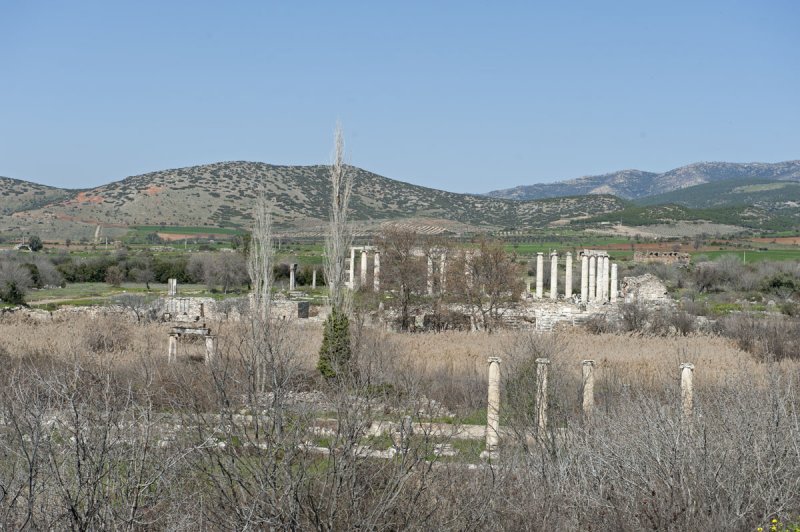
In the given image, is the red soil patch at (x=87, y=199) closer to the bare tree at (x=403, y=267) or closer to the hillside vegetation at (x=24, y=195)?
the hillside vegetation at (x=24, y=195)

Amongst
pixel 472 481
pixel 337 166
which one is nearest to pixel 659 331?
pixel 337 166

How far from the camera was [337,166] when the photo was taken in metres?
21.1

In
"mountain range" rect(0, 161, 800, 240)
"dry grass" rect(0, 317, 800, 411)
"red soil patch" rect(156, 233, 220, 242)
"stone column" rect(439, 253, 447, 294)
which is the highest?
"mountain range" rect(0, 161, 800, 240)

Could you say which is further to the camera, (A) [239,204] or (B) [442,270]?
(A) [239,204]

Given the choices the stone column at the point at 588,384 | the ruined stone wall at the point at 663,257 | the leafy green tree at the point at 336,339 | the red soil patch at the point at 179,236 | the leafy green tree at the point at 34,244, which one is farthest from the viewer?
the red soil patch at the point at 179,236

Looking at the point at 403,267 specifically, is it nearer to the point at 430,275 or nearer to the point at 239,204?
the point at 430,275

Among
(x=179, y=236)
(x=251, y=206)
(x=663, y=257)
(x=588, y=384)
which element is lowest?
(x=588, y=384)

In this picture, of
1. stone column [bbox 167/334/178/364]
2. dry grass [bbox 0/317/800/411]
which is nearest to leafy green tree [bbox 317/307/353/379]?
dry grass [bbox 0/317/800/411]

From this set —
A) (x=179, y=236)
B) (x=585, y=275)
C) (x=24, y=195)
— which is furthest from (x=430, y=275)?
(x=24, y=195)

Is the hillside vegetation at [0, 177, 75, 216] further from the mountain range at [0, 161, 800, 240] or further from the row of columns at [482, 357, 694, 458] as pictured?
the row of columns at [482, 357, 694, 458]

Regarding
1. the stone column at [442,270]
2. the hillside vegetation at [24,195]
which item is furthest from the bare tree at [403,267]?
the hillside vegetation at [24,195]

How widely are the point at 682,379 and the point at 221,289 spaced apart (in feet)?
124

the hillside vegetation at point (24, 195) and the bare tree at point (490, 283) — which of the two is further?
the hillside vegetation at point (24, 195)

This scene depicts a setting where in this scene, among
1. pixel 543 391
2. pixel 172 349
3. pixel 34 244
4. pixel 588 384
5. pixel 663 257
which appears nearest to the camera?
pixel 543 391
